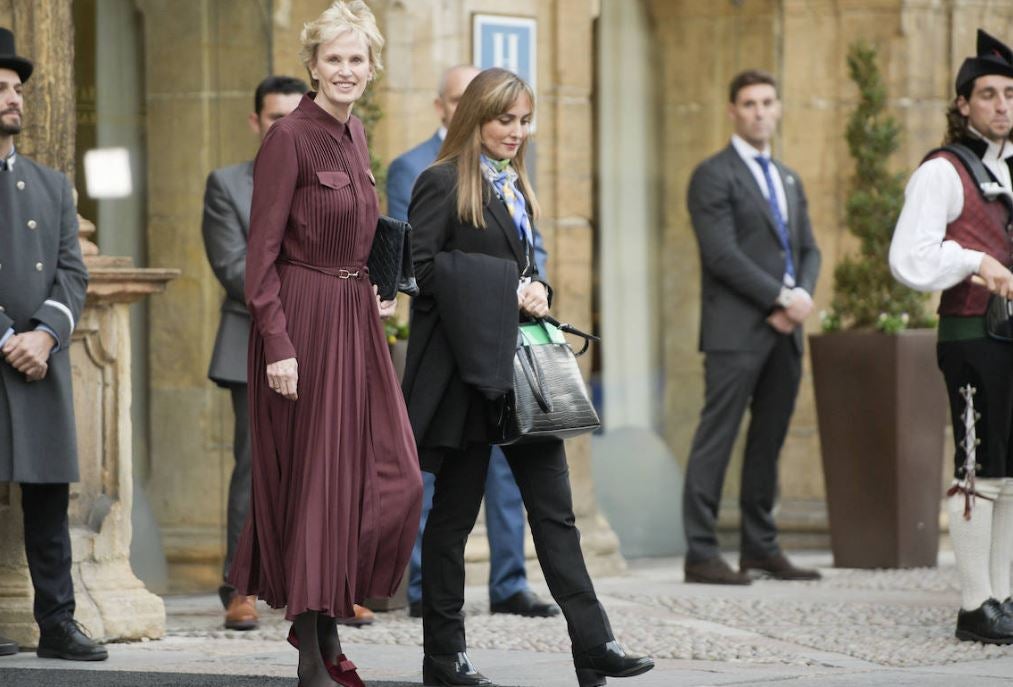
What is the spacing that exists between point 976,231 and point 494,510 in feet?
7.25

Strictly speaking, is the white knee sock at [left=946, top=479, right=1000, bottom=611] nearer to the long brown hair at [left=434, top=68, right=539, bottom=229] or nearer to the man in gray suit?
the long brown hair at [left=434, top=68, right=539, bottom=229]

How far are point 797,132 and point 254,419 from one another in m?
6.03

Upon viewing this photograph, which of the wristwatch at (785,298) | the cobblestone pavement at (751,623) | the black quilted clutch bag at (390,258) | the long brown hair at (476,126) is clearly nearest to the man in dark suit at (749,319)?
the wristwatch at (785,298)

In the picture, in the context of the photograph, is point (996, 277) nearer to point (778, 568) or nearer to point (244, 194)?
point (778, 568)

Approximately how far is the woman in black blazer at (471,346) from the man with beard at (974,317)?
1.70 metres

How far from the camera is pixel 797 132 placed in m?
11.6

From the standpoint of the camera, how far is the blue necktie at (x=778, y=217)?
9.83 metres

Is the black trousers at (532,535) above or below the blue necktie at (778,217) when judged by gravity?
below

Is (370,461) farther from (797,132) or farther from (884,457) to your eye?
(797,132)

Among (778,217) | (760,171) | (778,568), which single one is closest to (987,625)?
(778,568)

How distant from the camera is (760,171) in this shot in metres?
9.92

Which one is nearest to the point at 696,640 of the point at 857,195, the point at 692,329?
the point at 857,195

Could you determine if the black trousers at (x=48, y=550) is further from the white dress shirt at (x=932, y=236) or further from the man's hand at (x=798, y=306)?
the man's hand at (x=798, y=306)

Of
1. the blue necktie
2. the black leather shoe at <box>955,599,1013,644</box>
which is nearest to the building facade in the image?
the blue necktie
